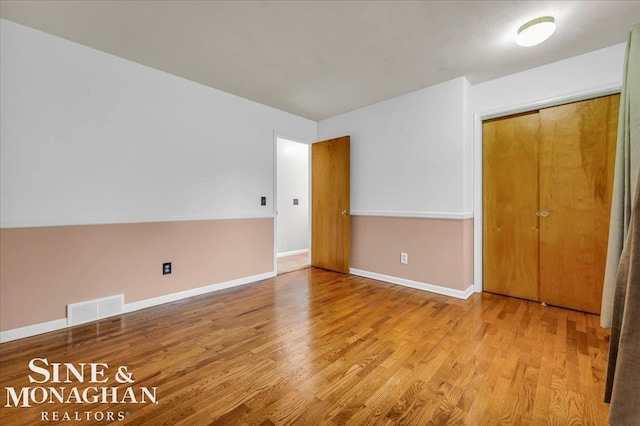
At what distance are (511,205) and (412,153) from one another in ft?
3.99

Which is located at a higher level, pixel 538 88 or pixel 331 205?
pixel 538 88

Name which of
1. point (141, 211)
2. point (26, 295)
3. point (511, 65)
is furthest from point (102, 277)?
point (511, 65)

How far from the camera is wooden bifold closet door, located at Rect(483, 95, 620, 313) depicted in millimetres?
2480

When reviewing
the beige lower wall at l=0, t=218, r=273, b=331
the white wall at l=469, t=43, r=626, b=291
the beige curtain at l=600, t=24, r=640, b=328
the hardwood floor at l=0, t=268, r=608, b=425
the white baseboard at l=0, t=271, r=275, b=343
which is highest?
the white wall at l=469, t=43, r=626, b=291

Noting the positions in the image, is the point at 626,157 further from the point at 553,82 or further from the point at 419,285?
the point at 419,285

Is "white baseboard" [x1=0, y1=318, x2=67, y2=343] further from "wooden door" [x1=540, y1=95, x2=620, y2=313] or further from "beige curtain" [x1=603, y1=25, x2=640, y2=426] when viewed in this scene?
"wooden door" [x1=540, y1=95, x2=620, y2=313]

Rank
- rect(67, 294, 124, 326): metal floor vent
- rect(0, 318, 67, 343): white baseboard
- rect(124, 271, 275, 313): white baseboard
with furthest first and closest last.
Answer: rect(124, 271, 275, 313): white baseboard < rect(67, 294, 124, 326): metal floor vent < rect(0, 318, 67, 343): white baseboard

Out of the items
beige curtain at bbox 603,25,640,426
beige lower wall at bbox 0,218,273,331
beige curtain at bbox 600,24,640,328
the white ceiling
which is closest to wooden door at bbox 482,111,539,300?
the white ceiling

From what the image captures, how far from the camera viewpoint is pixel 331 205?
415 centimetres

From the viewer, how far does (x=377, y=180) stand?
3693 mm

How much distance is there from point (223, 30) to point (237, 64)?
53 centimetres

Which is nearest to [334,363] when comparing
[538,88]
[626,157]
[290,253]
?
[626,157]

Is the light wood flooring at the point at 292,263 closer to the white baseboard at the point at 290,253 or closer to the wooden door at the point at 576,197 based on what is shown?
the white baseboard at the point at 290,253

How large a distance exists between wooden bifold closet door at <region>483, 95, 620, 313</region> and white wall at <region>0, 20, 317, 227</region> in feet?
9.82
